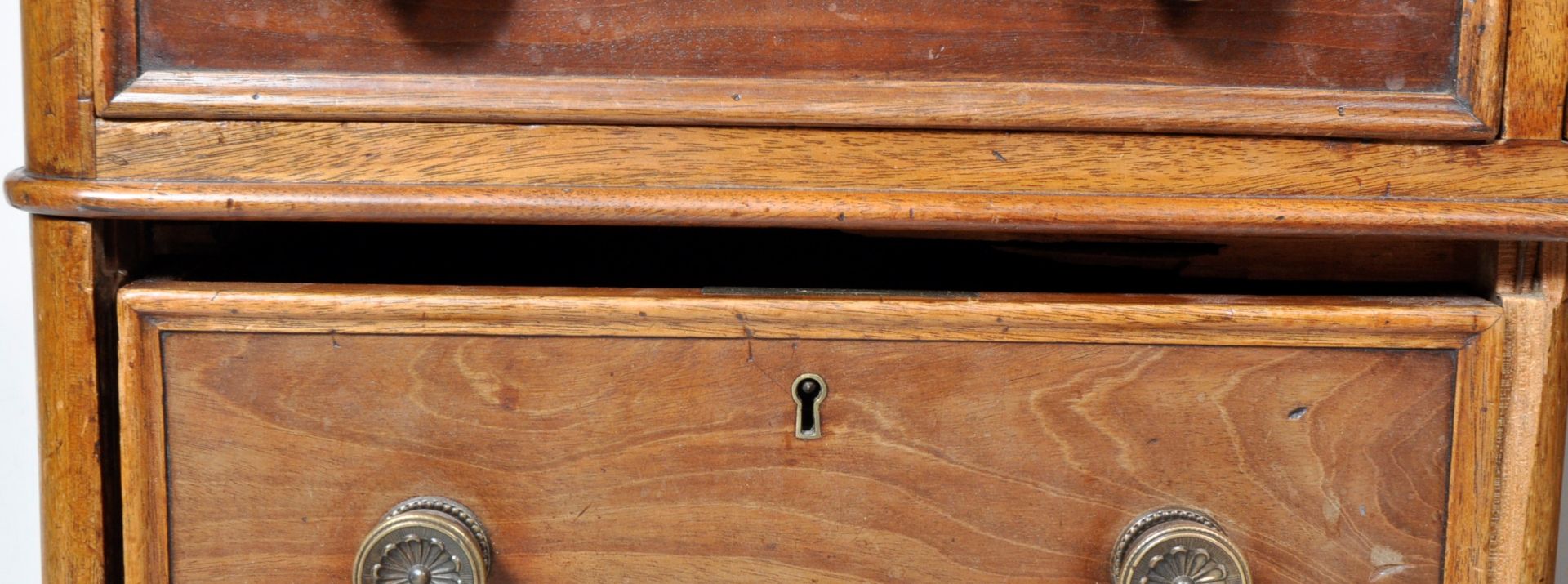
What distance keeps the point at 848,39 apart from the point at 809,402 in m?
0.17

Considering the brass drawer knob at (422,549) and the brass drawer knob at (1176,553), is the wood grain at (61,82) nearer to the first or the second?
the brass drawer knob at (422,549)

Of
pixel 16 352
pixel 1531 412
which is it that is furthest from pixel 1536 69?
pixel 16 352

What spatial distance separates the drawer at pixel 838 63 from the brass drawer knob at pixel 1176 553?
0.19m

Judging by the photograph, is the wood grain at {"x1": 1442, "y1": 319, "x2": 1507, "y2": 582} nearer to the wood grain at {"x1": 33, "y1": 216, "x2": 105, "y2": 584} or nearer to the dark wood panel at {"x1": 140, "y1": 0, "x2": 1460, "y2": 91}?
the dark wood panel at {"x1": 140, "y1": 0, "x2": 1460, "y2": 91}

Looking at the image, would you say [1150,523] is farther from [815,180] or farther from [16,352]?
[16,352]

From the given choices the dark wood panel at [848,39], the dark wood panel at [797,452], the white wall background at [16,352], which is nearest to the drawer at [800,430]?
the dark wood panel at [797,452]

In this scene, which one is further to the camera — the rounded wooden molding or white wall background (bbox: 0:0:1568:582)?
white wall background (bbox: 0:0:1568:582)

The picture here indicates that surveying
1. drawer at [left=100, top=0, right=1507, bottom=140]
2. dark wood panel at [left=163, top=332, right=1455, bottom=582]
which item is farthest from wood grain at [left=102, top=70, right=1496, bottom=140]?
dark wood panel at [left=163, top=332, right=1455, bottom=582]

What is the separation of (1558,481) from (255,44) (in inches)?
25.6

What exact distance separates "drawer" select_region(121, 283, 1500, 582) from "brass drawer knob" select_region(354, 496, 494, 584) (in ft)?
0.04

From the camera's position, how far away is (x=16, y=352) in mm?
1146

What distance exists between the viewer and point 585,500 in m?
0.62

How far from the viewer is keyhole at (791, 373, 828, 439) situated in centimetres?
61

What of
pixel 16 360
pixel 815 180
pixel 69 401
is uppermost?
pixel 815 180
